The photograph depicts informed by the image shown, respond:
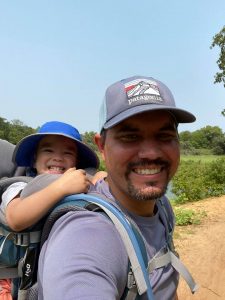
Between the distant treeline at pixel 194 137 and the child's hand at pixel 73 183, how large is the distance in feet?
162

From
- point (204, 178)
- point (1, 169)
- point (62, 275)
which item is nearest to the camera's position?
point (62, 275)

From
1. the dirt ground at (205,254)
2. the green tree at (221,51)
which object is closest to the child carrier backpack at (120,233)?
the dirt ground at (205,254)

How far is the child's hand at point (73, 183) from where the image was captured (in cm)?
154

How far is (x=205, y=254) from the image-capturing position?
6.30m

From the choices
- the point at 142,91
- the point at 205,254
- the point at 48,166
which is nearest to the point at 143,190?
the point at 142,91

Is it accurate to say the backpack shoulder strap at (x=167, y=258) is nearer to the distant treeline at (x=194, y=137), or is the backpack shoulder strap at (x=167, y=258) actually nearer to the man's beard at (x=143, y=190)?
the man's beard at (x=143, y=190)

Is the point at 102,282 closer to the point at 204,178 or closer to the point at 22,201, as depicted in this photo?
the point at 22,201

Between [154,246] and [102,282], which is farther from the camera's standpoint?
[154,246]

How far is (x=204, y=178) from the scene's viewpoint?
44.0ft

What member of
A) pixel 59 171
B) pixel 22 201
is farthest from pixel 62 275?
pixel 59 171

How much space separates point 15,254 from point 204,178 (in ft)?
40.0

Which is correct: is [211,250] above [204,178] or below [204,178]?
below

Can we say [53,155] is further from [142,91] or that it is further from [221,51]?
[221,51]

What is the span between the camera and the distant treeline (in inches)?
2195
